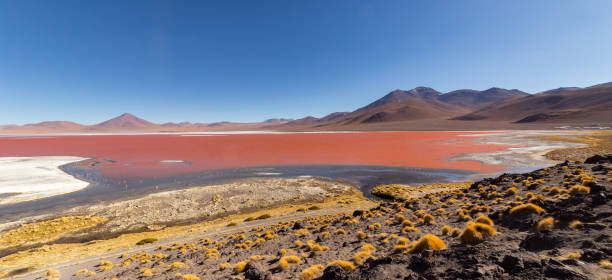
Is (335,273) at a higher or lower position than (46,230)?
higher

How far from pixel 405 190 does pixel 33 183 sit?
134ft

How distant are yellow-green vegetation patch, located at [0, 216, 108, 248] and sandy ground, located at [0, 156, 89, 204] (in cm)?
904

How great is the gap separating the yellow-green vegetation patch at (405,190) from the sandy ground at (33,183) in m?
31.6

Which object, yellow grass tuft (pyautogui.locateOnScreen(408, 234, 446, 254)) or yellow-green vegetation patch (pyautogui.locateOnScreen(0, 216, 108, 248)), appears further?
yellow-green vegetation patch (pyautogui.locateOnScreen(0, 216, 108, 248))

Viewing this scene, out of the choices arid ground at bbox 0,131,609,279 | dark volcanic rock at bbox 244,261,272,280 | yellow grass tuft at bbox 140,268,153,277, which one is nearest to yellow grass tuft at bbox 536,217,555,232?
arid ground at bbox 0,131,609,279

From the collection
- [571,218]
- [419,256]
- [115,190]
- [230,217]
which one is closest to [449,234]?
[571,218]

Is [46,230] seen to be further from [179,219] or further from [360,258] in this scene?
[360,258]

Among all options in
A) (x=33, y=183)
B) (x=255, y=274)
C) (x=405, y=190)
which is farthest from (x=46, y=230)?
(x=405, y=190)

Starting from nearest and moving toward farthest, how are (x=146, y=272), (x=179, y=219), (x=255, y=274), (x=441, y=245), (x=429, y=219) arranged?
(x=441, y=245), (x=255, y=274), (x=146, y=272), (x=429, y=219), (x=179, y=219)

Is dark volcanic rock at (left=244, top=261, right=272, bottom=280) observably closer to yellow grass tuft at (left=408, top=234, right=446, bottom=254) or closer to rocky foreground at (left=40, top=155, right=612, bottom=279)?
rocky foreground at (left=40, top=155, right=612, bottom=279)

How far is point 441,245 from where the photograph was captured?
6.66 m

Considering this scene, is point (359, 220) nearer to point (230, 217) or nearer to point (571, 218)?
point (571, 218)

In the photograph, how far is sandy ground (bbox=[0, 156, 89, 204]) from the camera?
2320 centimetres

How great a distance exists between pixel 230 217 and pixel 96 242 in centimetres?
792
